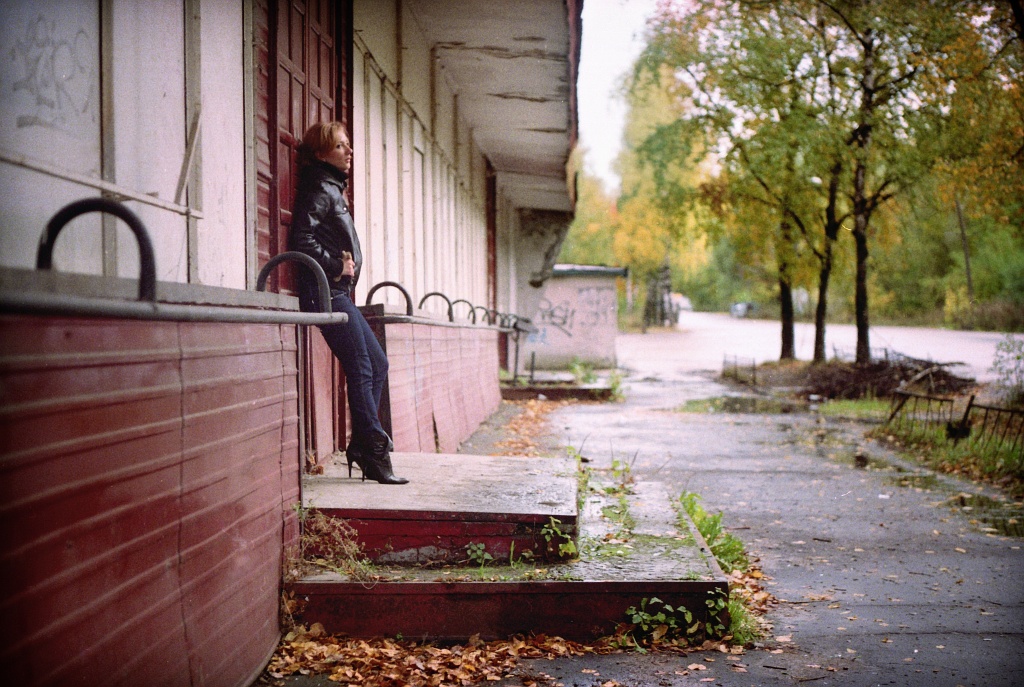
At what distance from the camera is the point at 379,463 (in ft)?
15.3

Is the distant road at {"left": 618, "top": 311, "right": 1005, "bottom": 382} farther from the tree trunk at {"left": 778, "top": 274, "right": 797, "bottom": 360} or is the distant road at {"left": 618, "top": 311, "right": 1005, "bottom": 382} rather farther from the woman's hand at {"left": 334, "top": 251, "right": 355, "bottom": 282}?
the woman's hand at {"left": 334, "top": 251, "right": 355, "bottom": 282}

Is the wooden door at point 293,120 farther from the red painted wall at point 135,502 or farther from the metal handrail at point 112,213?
the metal handrail at point 112,213

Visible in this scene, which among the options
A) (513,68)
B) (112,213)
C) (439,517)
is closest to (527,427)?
(513,68)

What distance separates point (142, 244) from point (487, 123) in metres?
11.2

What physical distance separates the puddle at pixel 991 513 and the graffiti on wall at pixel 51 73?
6.63 m

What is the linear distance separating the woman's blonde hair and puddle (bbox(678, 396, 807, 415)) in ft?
38.5

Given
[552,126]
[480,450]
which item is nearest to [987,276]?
[552,126]

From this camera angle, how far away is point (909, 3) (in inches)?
670

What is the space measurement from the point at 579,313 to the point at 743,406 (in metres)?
10.8

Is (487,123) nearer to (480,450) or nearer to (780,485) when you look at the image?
(480,450)

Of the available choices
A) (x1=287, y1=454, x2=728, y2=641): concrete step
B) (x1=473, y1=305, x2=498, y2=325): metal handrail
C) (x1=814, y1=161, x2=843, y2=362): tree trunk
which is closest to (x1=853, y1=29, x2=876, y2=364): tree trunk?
(x1=814, y1=161, x2=843, y2=362): tree trunk

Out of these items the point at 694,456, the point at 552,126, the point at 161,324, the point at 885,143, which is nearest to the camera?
the point at 161,324

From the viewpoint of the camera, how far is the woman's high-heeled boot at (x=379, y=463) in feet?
15.2

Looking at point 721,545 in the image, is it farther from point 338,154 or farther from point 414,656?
point 338,154
